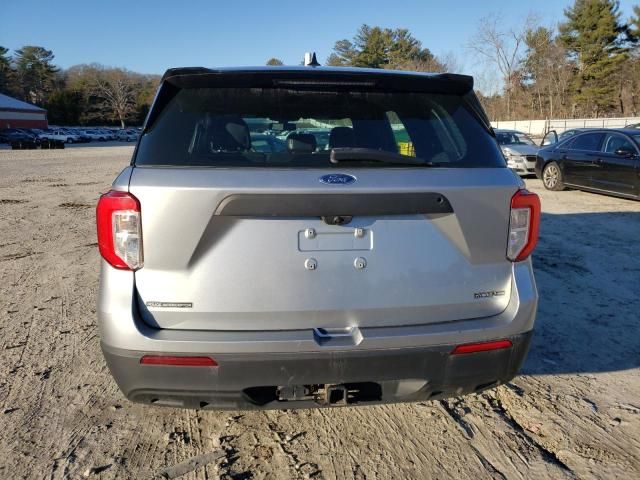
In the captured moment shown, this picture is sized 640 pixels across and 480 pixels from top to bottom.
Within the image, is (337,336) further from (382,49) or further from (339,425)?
(382,49)

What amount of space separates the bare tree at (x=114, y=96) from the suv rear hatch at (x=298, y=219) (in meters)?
97.9

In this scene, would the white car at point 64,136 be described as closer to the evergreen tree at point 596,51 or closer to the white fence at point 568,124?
the white fence at point 568,124

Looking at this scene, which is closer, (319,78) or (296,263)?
(296,263)

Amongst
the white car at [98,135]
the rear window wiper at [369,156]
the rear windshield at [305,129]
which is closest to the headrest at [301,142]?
the rear windshield at [305,129]

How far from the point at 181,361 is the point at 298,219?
0.80 metres

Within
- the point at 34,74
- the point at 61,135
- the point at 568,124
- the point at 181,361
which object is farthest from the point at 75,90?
the point at 181,361

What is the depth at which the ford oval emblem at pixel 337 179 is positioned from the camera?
2.11m

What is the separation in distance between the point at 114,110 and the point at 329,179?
101 metres

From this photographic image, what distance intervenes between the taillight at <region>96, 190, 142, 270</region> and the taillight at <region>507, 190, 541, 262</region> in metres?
1.71

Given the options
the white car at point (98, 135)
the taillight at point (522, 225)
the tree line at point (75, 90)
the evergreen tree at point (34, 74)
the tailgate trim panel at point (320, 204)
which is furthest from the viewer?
the evergreen tree at point (34, 74)

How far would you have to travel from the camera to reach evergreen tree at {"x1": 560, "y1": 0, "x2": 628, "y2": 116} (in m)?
56.8

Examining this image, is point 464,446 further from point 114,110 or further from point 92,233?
point 114,110

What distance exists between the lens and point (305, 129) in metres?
2.57

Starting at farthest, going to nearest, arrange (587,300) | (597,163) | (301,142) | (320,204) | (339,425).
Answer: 1. (597,163)
2. (587,300)
3. (339,425)
4. (301,142)
5. (320,204)
